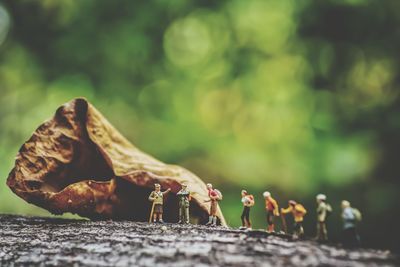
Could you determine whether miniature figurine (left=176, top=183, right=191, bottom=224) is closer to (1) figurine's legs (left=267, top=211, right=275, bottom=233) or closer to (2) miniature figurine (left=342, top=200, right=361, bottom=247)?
(1) figurine's legs (left=267, top=211, right=275, bottom=233)

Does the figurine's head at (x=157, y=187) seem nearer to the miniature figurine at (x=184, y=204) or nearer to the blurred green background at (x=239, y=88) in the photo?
the miniature figurine at (x=184, y=204)

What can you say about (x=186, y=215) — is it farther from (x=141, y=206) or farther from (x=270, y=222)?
(x=270, y=222)

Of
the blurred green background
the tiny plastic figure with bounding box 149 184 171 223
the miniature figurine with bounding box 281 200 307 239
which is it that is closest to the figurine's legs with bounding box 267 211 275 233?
the miniature figurine with bounding box 281 200 307 239

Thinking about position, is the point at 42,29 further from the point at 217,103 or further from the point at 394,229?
the point at 394,229

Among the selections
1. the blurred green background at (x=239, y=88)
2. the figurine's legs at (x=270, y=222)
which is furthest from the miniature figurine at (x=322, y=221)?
the blurred green background at (x=239, y=88)

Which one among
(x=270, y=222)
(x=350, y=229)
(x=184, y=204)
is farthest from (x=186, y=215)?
(x=350, y=229)

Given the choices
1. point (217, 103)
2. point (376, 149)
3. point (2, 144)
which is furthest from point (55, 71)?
point (376, 149)
